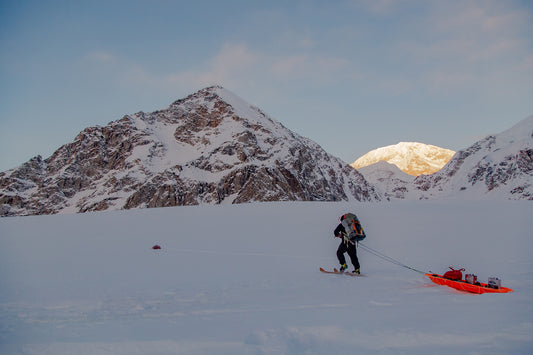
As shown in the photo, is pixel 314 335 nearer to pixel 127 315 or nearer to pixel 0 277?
pixel 127 315

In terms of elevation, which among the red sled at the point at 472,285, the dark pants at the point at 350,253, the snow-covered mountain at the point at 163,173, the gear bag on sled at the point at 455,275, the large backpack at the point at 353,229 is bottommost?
the red sled at the point at 472,285

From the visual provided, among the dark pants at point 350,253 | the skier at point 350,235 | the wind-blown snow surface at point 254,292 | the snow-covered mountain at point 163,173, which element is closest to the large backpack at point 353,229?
the skier at point 350,235

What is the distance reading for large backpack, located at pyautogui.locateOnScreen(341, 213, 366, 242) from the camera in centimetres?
968

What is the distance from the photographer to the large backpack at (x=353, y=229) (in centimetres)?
968

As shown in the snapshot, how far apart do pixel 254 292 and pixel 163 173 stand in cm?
17096

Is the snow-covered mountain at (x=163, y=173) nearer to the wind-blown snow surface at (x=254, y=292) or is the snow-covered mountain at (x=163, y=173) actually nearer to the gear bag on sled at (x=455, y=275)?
the wind-blown snow surface at (x=254, y=292)

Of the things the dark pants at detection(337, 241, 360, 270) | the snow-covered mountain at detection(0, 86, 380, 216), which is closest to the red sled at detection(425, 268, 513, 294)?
the dark pants at detection(337, 241, 360, 270)

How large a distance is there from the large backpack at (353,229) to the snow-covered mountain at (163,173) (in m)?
141

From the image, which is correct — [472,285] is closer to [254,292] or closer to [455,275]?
[455,275]

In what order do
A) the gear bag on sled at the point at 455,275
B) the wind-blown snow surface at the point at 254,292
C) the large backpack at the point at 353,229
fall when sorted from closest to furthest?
the wind-blown snow surface at the point at 254,292 → the gear bag on sled at the point at 455,275 → the large backpack at the point at 353,229

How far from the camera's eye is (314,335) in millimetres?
4465

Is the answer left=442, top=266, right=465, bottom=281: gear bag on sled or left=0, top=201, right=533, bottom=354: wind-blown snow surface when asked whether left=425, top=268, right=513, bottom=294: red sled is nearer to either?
left=442, top=266, right=465, bottom=281: gear bag on sled

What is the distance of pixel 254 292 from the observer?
738 centimetres

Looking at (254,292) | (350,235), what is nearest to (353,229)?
(350,235)
